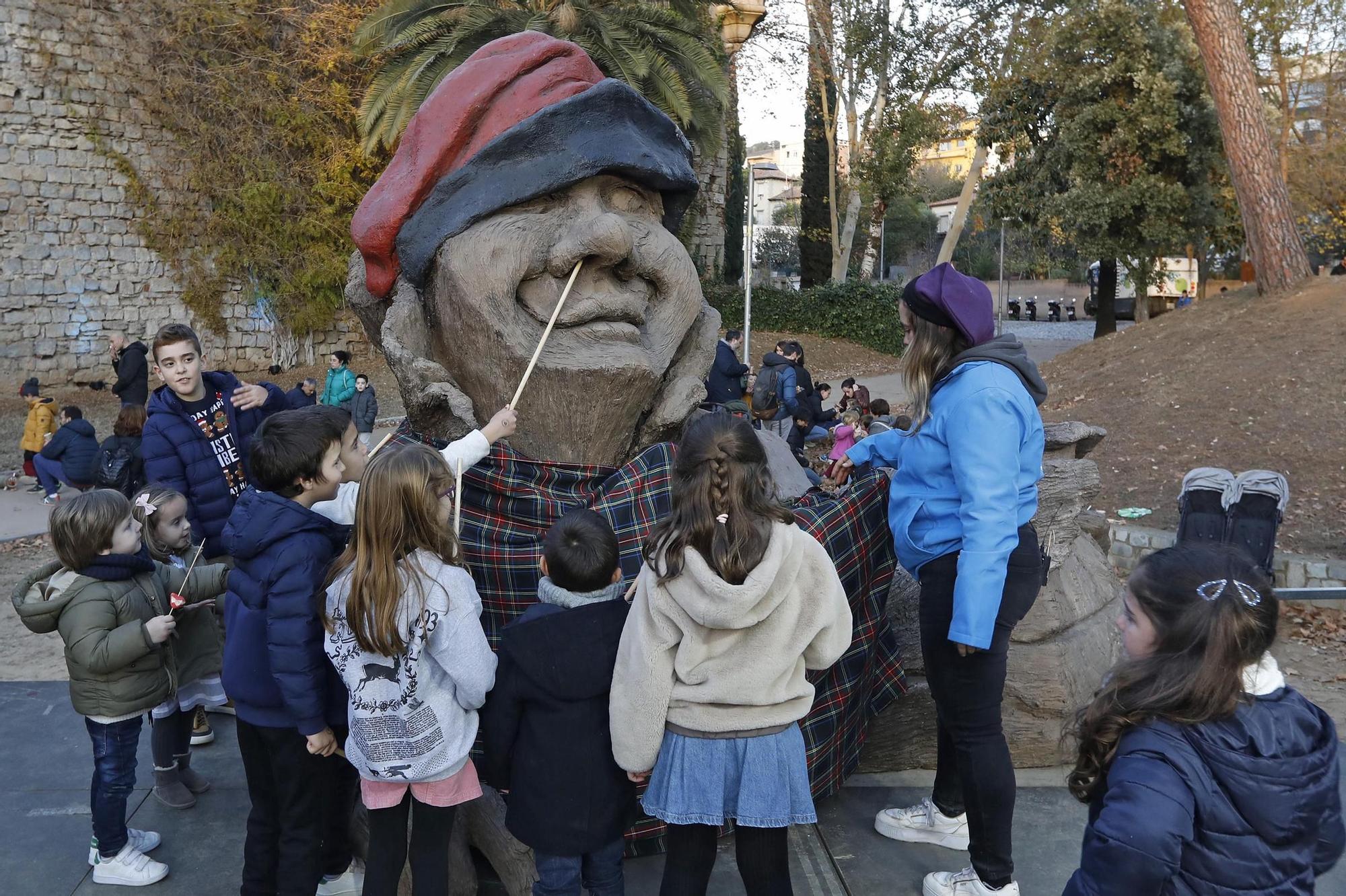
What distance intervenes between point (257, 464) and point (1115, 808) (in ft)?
6.79

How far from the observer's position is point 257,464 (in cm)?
261

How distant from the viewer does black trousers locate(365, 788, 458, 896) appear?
2.52 metres

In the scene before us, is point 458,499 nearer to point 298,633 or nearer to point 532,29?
point 298,633

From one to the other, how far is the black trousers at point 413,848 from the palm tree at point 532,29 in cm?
1190

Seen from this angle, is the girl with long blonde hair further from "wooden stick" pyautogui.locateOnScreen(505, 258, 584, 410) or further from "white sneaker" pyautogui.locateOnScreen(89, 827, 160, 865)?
"white sneaker" pyautogui.locateOnScreen(89, 827, 160, 865)

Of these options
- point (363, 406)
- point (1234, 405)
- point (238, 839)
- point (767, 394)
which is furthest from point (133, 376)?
point (1234, 405)

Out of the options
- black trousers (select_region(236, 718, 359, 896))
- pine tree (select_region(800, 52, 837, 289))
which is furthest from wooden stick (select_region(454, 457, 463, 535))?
pine tree (select_region(800, 52, 837, 289))

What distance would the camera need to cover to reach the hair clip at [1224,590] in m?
1.71

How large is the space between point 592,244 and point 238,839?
220cm

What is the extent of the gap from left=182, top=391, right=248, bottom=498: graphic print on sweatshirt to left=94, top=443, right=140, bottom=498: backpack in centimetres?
330

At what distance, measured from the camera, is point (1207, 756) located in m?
1.68

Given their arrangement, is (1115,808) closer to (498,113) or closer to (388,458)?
(388,458)

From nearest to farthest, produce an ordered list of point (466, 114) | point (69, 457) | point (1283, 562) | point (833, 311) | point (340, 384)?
1. point (466, 114)
2. point (1283, 562)
3. point (69, 457)
4. point (340, 384)
5. point (833, 311)

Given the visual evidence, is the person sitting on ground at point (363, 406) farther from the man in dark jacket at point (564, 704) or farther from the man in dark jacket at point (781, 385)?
the man in dark jacket at point (564, 704)
